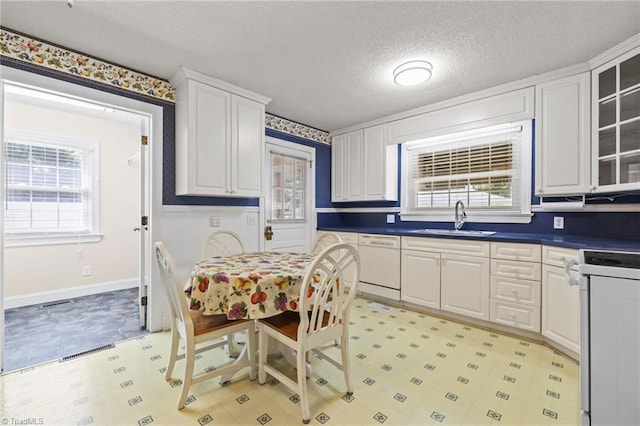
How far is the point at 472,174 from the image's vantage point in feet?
11.3

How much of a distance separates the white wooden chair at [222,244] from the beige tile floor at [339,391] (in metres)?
0.92

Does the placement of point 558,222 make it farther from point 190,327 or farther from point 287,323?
point 190,327

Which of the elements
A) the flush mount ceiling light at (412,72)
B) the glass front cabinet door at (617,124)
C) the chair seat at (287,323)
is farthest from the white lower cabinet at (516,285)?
the chair seat at (287,323)

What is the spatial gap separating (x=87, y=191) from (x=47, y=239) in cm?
75

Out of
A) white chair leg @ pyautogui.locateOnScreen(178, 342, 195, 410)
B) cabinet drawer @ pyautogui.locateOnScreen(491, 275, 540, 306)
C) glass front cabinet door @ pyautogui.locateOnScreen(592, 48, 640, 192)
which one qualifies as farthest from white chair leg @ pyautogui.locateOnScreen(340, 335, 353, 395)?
glass front cabinet door @ pyautogui.locateOnScreen(592, 48, 640, 192)

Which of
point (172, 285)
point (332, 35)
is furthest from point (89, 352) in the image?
point (332, 35)

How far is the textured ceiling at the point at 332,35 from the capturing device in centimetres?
181

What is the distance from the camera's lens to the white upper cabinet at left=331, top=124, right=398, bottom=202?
3.89m

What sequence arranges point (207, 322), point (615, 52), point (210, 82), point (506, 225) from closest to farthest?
point (207, 322), point (615, 52), point (210, 82), point (506, 225)

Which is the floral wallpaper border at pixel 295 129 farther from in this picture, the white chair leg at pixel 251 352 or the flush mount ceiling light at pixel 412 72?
the white chair leg at pixel 251 352

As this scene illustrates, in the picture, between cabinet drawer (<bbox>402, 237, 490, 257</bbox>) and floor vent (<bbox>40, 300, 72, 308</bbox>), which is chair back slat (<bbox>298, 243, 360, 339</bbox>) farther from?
floor vent (<bbox>40, 300, 72, 308</bbox>)

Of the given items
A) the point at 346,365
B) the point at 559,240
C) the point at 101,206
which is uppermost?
the point at 101,206

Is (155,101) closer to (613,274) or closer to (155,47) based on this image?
(155,47)

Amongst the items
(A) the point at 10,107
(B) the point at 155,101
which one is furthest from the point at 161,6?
(A) the point at 10,107
